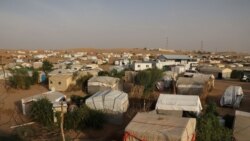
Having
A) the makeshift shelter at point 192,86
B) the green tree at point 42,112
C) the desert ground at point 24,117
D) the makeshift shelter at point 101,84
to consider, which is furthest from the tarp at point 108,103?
the makeshift shelter at point 192,86

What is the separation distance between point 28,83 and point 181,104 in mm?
17563

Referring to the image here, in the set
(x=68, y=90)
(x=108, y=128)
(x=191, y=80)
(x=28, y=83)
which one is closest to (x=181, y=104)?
(x=108, y=128)

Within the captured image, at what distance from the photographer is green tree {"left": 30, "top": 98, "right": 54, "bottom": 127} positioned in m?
14.1

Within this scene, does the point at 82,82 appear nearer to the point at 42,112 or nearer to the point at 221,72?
the point at 42,112

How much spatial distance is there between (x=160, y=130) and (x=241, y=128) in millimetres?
4623

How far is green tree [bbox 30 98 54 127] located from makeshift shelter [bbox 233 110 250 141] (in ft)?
29.2

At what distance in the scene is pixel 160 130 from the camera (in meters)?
8.91

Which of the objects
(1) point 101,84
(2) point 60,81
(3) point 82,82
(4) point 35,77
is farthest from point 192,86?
(4) point 35,77

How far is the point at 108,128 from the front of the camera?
1417 centimetres

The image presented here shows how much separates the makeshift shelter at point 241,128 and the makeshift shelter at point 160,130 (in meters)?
2.47

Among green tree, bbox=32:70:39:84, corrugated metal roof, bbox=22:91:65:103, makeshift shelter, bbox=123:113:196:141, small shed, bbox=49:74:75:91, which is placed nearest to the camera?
makeshift shelter, bbox=123:113:196:141

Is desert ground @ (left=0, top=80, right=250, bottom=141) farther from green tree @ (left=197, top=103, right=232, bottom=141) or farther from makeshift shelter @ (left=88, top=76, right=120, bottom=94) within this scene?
green tree @ (left=197, top=103, right=232, bottom=141)

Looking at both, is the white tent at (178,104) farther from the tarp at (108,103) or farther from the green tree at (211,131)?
the green tree at (211,131)

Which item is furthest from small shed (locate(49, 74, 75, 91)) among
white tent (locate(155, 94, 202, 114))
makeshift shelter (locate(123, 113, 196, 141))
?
makeshift shelter (locate(123, 113, 196, 141))
